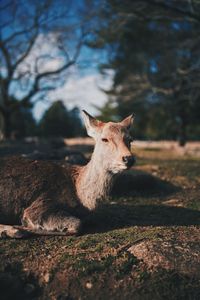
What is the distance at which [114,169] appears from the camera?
468 cm

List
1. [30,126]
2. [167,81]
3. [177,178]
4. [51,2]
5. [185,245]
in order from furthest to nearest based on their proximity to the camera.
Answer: [30,126] → [167,81] → [51,2] → [177,178] → [185,245]

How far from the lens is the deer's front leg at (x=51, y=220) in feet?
15.7

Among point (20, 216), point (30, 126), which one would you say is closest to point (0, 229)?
point (20, 216)

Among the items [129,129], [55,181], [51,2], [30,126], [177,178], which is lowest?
[30,126]

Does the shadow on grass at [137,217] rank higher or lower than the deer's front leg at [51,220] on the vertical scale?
lower

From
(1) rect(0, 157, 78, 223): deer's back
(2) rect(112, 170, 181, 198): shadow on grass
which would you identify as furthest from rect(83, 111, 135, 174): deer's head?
(2) rect(112, 170, 181, 198): shadow on grass

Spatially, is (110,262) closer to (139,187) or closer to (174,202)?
(174,202)

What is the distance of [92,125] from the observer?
5062 mm

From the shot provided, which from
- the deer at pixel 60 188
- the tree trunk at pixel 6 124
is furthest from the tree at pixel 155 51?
the deer at pixel 60 188

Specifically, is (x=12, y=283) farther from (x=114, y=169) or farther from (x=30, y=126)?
(x=30, y=126)

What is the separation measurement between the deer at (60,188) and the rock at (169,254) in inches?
33.1

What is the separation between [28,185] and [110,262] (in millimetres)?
1588

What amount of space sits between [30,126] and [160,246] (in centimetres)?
4886

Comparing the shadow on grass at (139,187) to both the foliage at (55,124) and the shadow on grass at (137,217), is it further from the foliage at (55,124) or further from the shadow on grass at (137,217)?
the foliage at (55,124)
